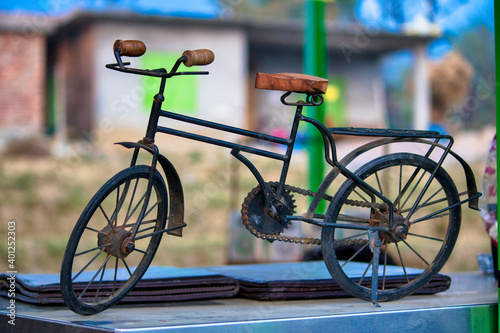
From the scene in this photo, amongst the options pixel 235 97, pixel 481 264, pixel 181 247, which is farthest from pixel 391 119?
pixel 481 264

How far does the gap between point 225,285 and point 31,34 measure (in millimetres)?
9510

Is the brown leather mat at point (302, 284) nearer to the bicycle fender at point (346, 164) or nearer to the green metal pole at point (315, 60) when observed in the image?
the bicycle fender at point (346, 164)

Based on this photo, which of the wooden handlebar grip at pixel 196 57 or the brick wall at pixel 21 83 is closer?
the wooden handlebar grip at pixel 196 57

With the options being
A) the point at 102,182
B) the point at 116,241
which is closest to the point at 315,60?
the point at 116,241

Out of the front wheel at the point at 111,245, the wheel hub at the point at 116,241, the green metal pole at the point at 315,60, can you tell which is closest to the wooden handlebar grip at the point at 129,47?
the front wheel at the point at 111,245

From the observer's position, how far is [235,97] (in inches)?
403

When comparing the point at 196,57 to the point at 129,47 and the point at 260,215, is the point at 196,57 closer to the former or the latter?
the point at 129,47

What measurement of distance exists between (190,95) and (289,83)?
319 inches

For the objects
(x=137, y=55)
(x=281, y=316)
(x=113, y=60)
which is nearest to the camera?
(x=281, y=316)

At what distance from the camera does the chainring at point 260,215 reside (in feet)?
5.90

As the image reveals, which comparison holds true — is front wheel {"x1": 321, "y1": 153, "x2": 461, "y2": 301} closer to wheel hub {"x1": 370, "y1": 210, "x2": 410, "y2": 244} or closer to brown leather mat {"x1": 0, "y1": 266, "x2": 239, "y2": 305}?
wheel hub {"x1": 370, "y1": 210, "x2": 410, "y2": 244}

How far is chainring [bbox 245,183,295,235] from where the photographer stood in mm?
1798

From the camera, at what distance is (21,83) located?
10.2 metres

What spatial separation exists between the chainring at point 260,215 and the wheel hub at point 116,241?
345mm
